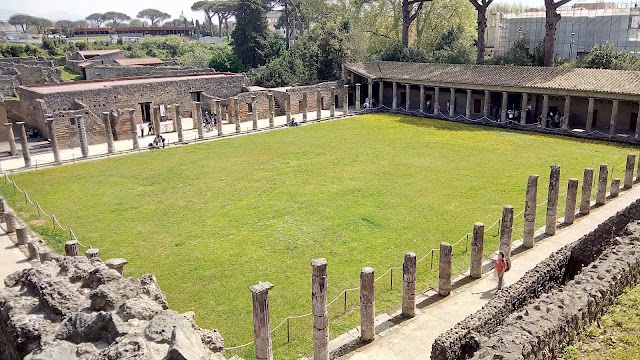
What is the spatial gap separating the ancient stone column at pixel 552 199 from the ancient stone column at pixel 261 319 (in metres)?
10.1

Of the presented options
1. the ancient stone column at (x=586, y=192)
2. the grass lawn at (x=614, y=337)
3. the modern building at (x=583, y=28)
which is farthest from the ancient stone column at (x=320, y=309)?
the modern building at (x=583, y=28)

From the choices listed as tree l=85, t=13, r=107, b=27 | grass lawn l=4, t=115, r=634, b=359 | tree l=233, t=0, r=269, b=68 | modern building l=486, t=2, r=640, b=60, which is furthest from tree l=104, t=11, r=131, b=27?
grass lawn l=4, t=115, r=634, b=359

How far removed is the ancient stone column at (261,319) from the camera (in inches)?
344

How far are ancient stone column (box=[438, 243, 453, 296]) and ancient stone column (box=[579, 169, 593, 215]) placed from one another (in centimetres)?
754

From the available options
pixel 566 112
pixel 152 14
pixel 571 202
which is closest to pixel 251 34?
pixel 566 112

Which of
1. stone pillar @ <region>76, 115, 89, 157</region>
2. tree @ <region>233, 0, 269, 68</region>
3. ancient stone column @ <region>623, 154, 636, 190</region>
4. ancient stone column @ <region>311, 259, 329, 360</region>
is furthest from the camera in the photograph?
tree @ <region>233, 0, 269, 68</region>

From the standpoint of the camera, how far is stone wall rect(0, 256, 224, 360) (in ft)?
18.6

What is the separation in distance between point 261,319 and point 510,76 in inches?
1144

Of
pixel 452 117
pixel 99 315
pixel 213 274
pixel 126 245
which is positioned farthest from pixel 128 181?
pixel 452 117

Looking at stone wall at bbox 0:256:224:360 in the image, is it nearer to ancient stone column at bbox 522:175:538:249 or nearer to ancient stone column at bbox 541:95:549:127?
ancient stone column at bbox 522:175:538:249

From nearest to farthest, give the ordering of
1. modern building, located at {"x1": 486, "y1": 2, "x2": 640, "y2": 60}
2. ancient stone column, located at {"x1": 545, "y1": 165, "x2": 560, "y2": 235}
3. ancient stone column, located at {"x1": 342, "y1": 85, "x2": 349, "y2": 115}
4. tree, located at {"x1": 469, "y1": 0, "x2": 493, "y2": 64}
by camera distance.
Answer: ancient stone column, located at {"x1": 545, "y1": 165, "x2": 560, "y2": 235} → ancient stone column, located at {"x1": 342, "y1": 85, "x2": 349, "y2": 115} → tree, located at {"x1": 469, "y1": 0, "x2": 493, "y2": 64} → modern building, located at {"x1": 486, "y1": 2, "x2": 640, "y2": 60}

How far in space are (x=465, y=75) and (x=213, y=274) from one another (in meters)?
27.3

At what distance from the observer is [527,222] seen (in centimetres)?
1488

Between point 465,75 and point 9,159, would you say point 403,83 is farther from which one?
point 9,159
